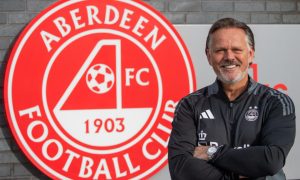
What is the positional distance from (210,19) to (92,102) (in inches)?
40.8

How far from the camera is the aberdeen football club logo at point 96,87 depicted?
11.2ft

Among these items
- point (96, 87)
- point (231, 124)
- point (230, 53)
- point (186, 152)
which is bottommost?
point (186, 152)

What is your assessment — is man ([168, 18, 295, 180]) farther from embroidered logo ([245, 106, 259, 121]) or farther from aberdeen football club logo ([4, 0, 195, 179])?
aberdeen football club logo ([4, 0, 195, 179])

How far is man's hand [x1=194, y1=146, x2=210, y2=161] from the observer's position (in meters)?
2.09

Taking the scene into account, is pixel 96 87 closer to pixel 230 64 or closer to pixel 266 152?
pixel 230 64

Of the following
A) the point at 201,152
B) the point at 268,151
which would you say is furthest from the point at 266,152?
the point at 201,152

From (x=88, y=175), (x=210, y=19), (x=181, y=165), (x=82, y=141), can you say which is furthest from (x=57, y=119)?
(x=181, y=165)

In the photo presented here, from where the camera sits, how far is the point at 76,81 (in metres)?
3.47

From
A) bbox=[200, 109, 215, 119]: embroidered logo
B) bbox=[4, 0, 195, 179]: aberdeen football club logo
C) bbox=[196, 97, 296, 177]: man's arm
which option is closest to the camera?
bbox=[196, 97, 296, 177]: man's arm

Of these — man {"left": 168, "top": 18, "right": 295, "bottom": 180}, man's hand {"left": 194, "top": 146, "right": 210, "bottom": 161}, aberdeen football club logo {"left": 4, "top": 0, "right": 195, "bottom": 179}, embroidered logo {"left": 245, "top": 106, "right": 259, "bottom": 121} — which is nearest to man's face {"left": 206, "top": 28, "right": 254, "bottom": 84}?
man {"left": 168, "top": 18, "right": 295, "bottom": 180}

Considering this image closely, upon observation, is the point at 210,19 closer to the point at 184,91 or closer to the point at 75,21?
the point at 184,91

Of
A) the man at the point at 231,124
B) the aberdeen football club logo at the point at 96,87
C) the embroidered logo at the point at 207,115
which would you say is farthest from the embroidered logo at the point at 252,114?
the aberdeen football club logo at the point at 96,87

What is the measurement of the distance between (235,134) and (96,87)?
5.30 feet

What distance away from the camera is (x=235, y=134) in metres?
2.06
